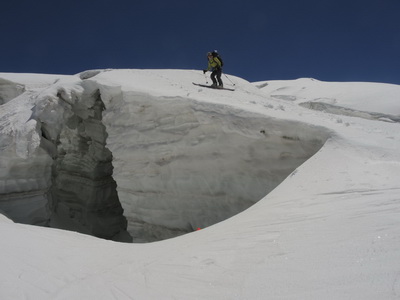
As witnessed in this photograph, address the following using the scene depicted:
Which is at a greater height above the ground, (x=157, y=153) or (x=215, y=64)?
(x=215, y=64)

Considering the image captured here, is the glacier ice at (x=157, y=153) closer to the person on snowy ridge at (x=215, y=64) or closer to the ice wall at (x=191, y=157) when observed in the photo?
the ice wall at (x=191, y=157)

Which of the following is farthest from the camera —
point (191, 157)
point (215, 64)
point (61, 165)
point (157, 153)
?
point (61, 165)

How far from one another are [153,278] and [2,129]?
681 centimetres

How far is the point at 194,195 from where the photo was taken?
6441 mm

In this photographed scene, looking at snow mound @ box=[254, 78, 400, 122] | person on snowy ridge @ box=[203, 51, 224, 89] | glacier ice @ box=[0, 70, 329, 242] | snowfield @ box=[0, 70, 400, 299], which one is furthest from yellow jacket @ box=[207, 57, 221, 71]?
snow mound @ box=[254, 78, 400, 122]

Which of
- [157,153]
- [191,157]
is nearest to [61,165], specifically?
[157,153]

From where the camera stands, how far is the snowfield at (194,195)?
191 cm

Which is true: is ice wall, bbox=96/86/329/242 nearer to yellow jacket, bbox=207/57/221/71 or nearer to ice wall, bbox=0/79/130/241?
ice wall, bbox=0/79/130/241

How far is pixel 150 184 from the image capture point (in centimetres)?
693

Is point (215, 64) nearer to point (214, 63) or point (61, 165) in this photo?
point (214, 63)

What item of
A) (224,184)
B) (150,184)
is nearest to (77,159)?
(150,184)

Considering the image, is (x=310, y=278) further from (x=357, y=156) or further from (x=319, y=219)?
(x=357, y=156)

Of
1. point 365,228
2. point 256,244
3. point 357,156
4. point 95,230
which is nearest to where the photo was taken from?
point 365,228

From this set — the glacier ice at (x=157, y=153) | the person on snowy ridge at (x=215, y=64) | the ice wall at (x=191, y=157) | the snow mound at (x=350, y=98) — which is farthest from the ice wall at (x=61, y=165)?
the snow mound at (x=350, y=98)
